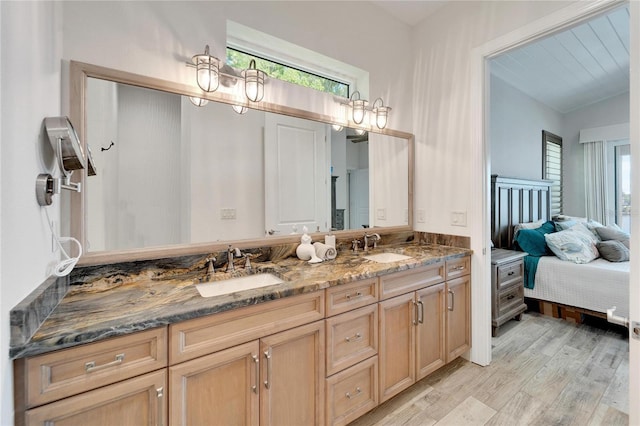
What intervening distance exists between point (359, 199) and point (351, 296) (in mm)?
1019

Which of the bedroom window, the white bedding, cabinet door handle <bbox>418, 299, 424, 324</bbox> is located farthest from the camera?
the bedroom window

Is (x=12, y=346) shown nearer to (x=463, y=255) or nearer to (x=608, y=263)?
(x=463, y=255)

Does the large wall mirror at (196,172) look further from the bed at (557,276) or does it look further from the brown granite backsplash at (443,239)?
the bed at (557,276)

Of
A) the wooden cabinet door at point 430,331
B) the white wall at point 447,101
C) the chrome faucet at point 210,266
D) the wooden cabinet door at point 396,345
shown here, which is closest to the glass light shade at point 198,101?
the chrome faucet at point 210,266

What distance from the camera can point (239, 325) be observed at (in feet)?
3.92

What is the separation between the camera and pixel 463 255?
221cm

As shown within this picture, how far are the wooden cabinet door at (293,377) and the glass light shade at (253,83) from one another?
1.33 metres

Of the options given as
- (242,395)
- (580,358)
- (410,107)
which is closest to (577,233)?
(580,358)

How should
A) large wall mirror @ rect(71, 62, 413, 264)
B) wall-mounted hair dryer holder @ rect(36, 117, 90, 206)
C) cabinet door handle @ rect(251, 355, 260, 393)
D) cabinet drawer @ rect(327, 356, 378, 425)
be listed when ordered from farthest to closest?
1. cabinet drawer @ rect(327, 356, 378, 425)
2. large wall mirror @ rect(71, 62, 413, 264)
3. cabinet door handle @ rect(251, 355, 260, 393)
4. wall-mounted hair dryer holder @ rect(36, 117, 90, 206)

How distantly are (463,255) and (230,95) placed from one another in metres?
1.97

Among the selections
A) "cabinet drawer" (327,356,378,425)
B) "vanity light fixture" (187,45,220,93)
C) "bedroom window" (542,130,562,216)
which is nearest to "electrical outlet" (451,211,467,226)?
"cabinet drawer" (327,356,378,425)

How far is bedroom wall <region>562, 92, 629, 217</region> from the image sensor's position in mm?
4914

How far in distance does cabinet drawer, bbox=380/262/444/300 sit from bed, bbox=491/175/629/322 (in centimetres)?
187

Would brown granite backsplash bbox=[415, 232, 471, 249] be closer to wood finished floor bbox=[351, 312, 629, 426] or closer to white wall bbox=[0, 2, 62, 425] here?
wood finished floor bbox=[351, 312, 629, 426]
